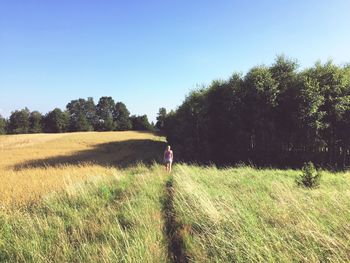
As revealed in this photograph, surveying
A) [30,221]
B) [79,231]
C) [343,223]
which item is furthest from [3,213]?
[343,223]

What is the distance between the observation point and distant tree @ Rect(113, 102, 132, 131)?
108750 millimetres

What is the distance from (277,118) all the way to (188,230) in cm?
1720

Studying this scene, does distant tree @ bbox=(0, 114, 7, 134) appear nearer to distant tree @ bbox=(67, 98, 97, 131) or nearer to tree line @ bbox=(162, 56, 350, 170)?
distant tree @ bbox=(67, 98, 97, 131)

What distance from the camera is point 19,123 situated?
96.2m

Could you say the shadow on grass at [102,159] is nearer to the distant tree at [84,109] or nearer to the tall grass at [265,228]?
the tall grass at [265,228]

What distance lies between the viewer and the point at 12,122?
319 feet

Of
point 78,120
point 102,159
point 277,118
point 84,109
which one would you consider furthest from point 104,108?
point 277,118

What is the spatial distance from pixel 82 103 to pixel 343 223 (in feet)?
433

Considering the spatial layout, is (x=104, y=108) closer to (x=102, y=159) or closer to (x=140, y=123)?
(x=140, y=123)

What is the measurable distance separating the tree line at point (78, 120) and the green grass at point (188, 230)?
9685 centimetres

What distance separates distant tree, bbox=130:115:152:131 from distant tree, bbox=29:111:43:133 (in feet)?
107

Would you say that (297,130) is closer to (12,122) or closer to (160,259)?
(160,259)

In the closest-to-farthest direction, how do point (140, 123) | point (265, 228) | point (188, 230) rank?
point (265, 228) → point (188, 230) → point (140, 123)

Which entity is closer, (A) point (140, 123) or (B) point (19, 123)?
(B) point (19, 123)
